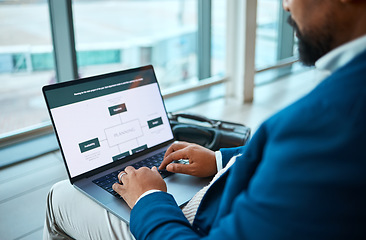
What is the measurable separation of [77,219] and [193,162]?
0.33m

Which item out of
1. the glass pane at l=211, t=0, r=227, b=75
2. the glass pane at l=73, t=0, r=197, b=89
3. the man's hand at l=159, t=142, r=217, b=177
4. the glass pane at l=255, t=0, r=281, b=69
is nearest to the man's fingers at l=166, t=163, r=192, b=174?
the man's hand at l=159, t=142, r=217, b=177

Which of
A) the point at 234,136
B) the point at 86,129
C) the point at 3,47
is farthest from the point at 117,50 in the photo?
the point at 86,129

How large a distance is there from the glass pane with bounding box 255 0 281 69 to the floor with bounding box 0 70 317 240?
4.83 ft

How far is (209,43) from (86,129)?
233 centimetres

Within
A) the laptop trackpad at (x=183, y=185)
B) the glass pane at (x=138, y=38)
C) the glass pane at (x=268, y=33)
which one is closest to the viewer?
the laptop trackpad at (x=183, y=185)

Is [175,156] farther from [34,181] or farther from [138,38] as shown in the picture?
[138,38]

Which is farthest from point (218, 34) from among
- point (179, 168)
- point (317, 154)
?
point (317, 154)

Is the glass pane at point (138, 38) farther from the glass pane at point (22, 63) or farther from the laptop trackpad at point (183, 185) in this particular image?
the laptop trackpad at point (183, 185)

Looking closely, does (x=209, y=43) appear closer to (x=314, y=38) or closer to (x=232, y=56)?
(x=232, y=56)

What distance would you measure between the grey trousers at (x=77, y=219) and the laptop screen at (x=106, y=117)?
63 mm

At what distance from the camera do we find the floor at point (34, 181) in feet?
4.86

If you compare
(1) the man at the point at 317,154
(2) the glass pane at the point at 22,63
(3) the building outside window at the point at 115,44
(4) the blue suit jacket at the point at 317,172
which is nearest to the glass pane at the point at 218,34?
(3) the building outside window at the point at 115,44

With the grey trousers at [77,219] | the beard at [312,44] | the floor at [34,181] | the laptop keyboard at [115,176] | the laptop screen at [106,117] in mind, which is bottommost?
the floor at [34,181]

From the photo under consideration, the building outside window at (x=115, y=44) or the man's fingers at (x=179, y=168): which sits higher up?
the building outside window at (x=115, y=44)
